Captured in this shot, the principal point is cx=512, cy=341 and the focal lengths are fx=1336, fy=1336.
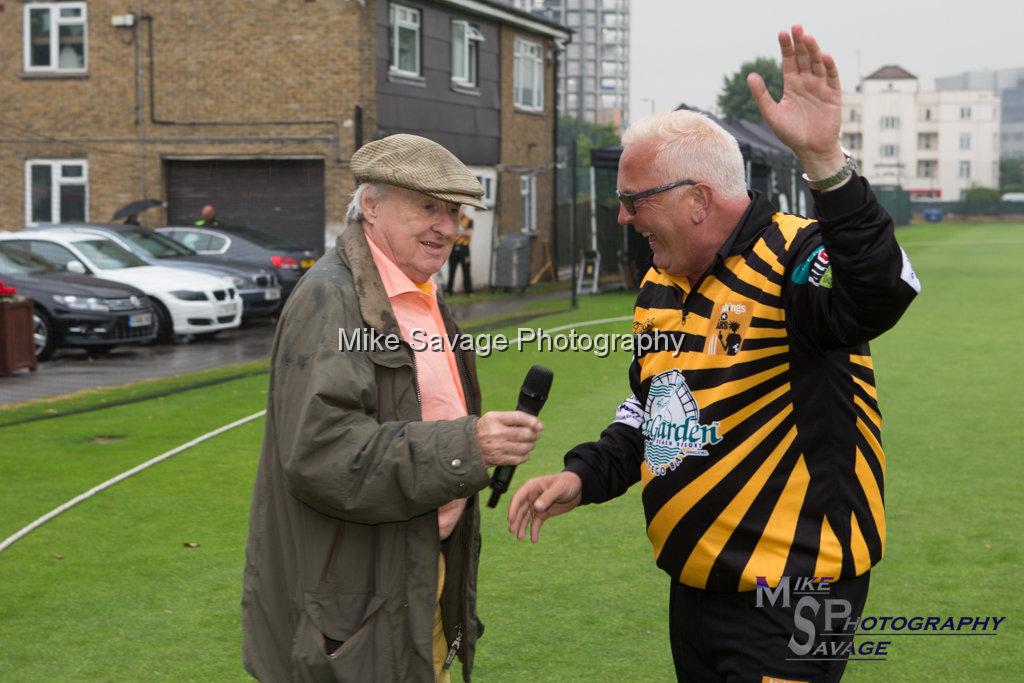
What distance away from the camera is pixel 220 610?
6.43m

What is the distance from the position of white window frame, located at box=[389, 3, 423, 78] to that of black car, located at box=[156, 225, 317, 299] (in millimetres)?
5955

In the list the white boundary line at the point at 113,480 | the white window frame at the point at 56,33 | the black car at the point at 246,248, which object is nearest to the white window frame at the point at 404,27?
the black car at the point at 246,248

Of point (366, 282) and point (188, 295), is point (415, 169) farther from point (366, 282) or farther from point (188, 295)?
point (188, 295)

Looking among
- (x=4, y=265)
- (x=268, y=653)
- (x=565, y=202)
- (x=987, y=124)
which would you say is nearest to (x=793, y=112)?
(x=268, y=653)

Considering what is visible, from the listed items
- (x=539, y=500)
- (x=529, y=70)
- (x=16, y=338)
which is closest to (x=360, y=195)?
(x=539, y=500)

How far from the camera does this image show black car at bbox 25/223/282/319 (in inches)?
814

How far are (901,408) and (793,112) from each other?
9792 millimetres

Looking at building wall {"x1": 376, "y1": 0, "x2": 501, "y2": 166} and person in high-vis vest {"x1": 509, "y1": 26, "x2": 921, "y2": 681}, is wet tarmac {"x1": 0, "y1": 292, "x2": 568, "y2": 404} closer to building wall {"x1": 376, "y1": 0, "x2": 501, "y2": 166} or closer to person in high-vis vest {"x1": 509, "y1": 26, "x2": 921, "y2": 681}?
building wall {"x1": 376, "y1": 0, "x2": 501, "y2": 166}

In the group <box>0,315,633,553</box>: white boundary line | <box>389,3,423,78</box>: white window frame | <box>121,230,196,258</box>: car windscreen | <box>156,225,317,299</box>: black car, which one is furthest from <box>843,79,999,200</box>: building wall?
<box>0,315,633,553</box>: white boundary line

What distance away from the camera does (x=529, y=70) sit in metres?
34.3

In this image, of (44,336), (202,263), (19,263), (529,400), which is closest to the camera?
(529,400)

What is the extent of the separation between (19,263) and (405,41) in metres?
12.1

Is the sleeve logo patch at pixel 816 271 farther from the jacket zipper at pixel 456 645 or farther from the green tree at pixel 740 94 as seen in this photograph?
the green tree at pixel 740 94

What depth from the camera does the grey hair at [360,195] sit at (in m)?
3.70
